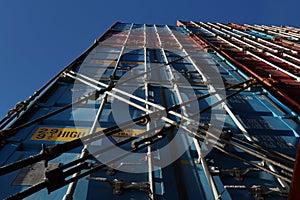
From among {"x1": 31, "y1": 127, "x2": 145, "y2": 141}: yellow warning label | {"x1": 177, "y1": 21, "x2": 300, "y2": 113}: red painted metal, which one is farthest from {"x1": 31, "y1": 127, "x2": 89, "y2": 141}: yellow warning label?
{"x1": 177, "y1": 21, "x2": 300, "y2": 113}: red painted metal

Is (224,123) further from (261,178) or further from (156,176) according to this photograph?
(156,176)

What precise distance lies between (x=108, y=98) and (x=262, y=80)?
248cm

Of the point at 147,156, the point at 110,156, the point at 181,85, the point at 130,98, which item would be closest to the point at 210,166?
the point at 147,156

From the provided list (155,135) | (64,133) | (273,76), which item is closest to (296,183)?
(155,135)

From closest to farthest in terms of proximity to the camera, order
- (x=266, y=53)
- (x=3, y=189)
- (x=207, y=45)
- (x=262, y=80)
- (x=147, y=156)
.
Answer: (x=3, y=189)
(x=147, y=156)
(x=262, y=80)
(x=266, y=53)
(x=207, y=45)

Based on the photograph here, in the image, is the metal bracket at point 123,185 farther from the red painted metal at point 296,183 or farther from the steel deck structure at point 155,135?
the red painted metal at point 296,183

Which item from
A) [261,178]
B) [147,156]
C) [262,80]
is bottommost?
[261,178]

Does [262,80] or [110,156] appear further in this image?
[262,80]

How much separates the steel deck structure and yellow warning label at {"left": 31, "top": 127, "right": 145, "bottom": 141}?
0.04ft

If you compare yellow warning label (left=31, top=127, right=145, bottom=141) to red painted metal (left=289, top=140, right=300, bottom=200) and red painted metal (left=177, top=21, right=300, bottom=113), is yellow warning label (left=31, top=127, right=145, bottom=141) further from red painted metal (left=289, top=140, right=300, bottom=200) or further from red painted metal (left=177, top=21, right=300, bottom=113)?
red painted metal (left=177, top=21, right=300, bottom=113)

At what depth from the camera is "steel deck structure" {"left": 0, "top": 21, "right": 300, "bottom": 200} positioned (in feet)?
7.80

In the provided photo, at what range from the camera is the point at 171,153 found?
2941 millimetres

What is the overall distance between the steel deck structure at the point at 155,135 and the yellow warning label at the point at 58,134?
1 cm

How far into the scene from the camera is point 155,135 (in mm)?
2588
